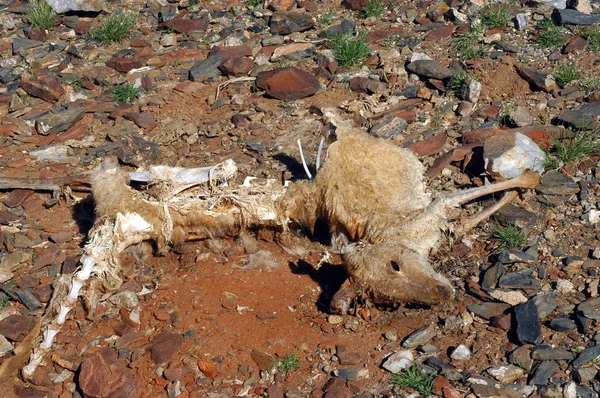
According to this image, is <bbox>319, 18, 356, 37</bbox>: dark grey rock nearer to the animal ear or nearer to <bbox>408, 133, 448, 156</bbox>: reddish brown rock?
<bbox>408, 133, 448, 156</bbox>: reddish brown rock

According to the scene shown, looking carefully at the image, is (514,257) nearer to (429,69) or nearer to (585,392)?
(585,392)

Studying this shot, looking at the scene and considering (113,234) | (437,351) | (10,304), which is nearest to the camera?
(437,351)

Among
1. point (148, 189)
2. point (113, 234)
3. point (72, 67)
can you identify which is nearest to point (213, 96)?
point (72, 67)

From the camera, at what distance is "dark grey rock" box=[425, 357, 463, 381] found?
12.3 feet

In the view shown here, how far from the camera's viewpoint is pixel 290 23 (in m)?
7.64

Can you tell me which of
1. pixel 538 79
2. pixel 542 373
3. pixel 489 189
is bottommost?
pixel 542 373

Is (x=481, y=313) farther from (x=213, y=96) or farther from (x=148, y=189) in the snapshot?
(x=213, y=96)

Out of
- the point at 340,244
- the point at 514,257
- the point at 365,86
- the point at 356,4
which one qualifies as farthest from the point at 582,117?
the point at 356,4

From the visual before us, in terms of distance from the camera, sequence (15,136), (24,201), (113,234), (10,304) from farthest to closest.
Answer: (15,136), (24,201), (10,304), (113,234)

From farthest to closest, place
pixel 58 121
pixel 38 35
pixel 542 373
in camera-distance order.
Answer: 1. pixel 38 35
2. pixel 58 121
3. pixel 542 373

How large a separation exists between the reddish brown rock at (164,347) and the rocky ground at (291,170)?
0.04 ft

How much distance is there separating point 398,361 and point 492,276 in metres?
0.91

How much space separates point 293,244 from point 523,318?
1.50 meters

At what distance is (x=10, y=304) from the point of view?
466 centimetres
